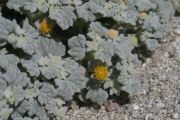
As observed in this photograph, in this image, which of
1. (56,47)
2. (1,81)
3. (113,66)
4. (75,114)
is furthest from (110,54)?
(1,81)

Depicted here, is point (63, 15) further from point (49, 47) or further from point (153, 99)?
point (153, 99)

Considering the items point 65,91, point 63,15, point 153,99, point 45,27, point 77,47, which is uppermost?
point 63,15

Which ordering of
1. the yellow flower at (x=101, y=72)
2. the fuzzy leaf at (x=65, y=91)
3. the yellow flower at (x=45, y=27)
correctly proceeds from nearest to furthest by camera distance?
the fuzzy leaf at (x=65, y=91) → the yellow flower at (x=101, y=72) → the yellow flower at (x=45, y=27)

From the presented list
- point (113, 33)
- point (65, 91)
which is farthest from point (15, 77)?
point (113, 33)

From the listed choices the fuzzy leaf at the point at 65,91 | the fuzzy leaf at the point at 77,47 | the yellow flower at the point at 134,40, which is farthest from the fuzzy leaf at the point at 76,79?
the yellow flower at the point at 134,40

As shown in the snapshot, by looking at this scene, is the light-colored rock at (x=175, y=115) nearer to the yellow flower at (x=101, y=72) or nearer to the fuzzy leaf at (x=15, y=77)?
the yellow flower at (x=101, y=72)

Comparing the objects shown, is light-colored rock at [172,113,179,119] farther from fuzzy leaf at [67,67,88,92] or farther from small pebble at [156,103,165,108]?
fuzzy leaf at [67,67,88,92]

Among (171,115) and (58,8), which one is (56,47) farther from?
(171,115)
